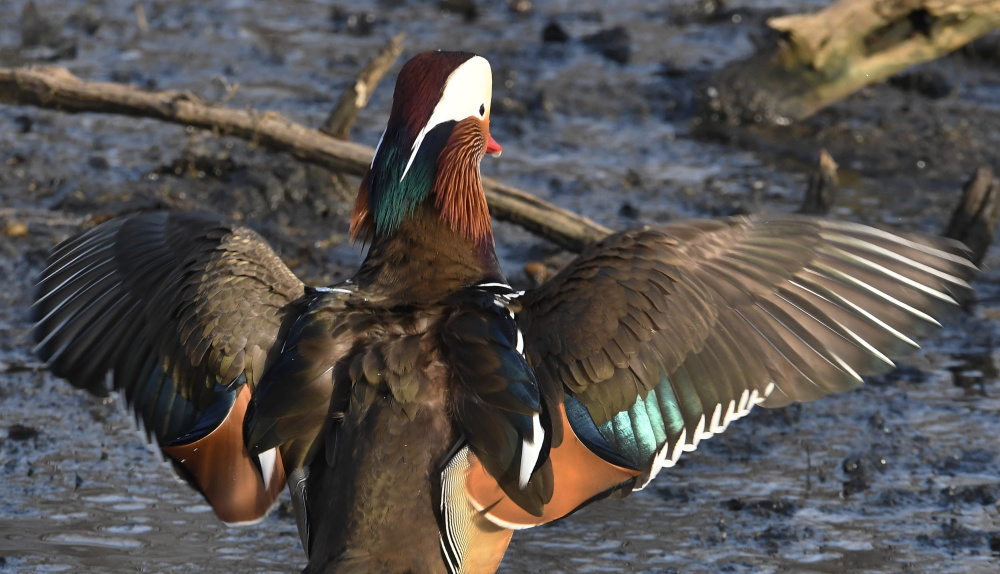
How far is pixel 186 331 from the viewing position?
3387 millimetres

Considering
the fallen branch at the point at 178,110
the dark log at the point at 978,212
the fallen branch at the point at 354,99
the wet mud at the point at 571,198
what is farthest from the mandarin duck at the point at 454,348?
the dark log at the point at 978,212

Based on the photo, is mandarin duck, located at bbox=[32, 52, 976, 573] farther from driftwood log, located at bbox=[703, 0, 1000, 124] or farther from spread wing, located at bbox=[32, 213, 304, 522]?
driftwood log, located at bbox=[703, 0, 1000, 124]

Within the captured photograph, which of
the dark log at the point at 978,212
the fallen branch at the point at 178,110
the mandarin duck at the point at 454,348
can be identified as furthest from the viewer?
the dark log at the point at 978,212

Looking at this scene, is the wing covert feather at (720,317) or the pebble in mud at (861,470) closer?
the wing covert feather at (720,317)

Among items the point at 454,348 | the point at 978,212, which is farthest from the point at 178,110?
the point at 978,212

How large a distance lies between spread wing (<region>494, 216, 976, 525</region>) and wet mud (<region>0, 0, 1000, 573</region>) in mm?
827

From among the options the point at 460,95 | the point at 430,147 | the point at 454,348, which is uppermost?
the point at 460,95

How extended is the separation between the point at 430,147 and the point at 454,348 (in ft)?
2.10

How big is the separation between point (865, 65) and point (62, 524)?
4.92 m

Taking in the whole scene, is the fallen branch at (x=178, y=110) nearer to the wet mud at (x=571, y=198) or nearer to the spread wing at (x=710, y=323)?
the wet mud at (x=571, y=198)

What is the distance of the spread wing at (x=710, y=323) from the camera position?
327 centimetres

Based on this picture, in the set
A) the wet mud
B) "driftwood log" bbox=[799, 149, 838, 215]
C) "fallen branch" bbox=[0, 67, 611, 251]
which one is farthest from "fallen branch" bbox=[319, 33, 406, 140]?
"driftwood log" bbox=[799, 149, 838, 215]

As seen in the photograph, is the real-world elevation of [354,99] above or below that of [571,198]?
above

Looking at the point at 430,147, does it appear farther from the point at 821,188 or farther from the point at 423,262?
the point at 821,188
